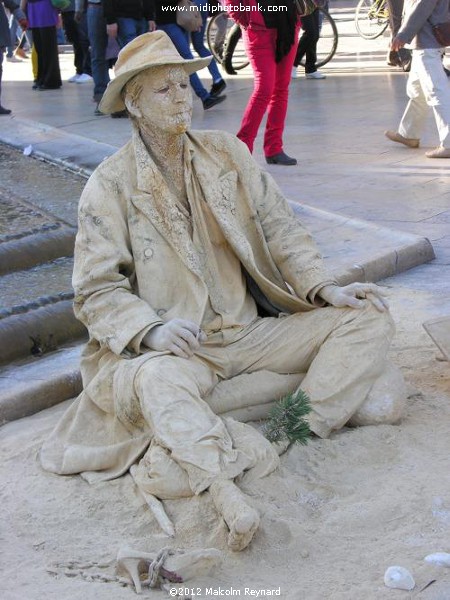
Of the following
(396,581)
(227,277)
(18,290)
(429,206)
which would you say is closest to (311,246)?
(227,277)

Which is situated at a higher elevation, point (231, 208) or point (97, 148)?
point (231, 208)

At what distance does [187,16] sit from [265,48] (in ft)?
10.1

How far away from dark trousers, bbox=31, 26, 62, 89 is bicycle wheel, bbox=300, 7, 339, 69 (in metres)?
3.20

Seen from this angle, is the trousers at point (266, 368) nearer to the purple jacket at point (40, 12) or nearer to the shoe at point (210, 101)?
the shoe at point (210, 101)

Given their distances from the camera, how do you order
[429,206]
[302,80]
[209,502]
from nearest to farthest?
[209,502] < [429,206] < [302,80]

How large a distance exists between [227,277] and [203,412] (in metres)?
0.79

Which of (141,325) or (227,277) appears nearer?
(141,325)

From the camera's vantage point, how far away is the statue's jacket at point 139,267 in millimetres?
4164

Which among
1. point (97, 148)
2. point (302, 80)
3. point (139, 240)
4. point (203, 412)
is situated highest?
point (139, 240)

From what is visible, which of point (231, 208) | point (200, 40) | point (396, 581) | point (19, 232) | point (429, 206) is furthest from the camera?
point (200, 40)

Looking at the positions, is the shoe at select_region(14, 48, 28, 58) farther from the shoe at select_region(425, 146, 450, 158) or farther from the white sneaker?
the shoe at select_region(425, 146, 450, 158)

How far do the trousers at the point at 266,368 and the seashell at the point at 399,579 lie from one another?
686 millimetres

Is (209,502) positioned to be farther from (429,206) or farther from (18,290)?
(429,206)

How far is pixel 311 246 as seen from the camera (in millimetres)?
4586
